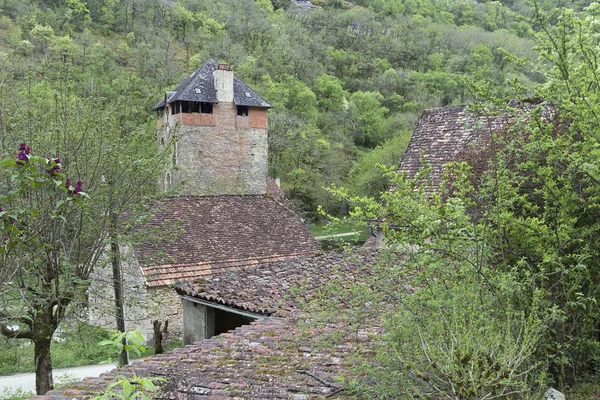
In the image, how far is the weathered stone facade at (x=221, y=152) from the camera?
2606 centimetres

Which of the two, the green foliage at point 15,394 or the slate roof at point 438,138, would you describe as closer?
the green foliage at point 15,394

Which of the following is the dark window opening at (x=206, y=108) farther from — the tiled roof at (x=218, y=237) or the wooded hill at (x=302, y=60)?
the tiled roof at (x=218, y=237)

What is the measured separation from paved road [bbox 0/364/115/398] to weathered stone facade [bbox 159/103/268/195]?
1287 cm

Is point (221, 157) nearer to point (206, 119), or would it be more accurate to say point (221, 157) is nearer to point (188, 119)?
point (206, 119)

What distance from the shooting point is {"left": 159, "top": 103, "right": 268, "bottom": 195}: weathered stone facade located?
26.1 meters

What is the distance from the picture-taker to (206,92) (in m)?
26.0

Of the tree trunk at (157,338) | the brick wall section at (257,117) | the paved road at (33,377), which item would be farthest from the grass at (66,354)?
the brick wall section at (257,117)

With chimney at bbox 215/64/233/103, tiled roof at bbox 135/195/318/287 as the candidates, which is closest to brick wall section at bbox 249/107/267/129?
chimney at bbox 215/64/233/103

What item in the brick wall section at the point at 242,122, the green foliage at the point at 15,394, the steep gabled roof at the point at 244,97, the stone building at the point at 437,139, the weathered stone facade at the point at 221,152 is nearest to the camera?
the green foliage at the point at 15,394

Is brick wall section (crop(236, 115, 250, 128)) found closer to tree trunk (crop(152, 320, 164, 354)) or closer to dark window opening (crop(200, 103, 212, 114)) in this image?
dark window opening (crop(200, 103, 212, 114))

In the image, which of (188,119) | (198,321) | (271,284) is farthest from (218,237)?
(188,119)

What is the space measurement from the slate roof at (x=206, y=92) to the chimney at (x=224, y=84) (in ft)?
0.81

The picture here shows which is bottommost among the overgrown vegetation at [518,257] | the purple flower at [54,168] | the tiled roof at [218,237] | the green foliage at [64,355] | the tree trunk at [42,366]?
the green foliage at [64,355]

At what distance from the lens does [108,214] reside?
1030 centimetres
